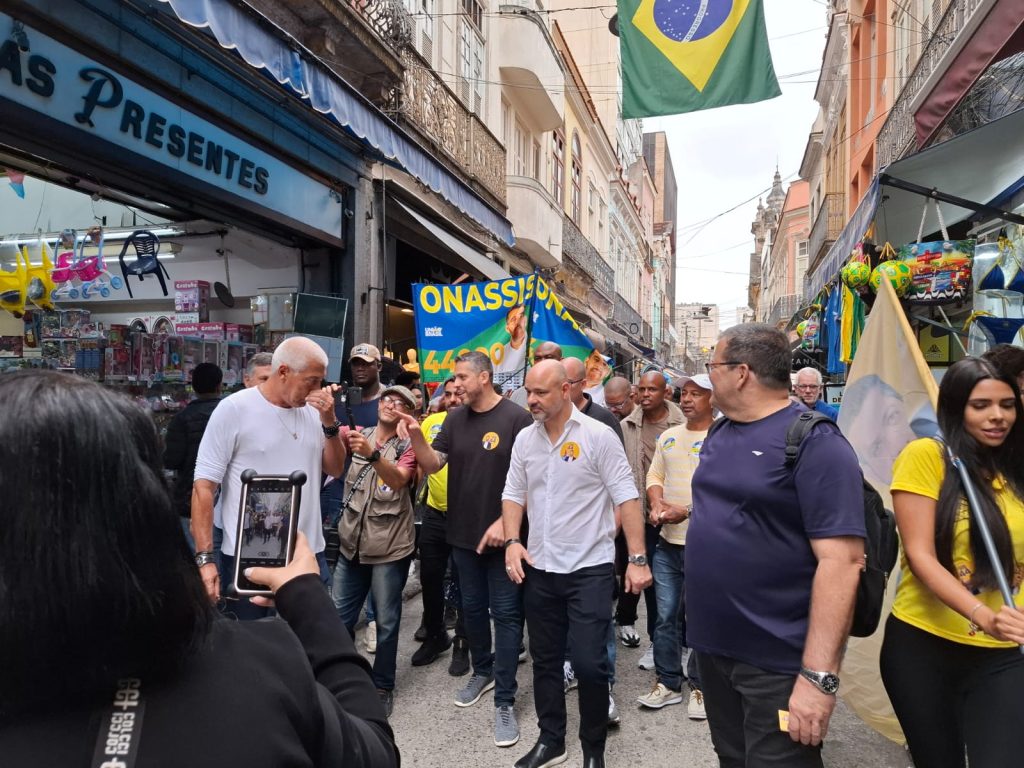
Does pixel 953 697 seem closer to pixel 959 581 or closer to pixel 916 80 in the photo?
pixel 959 581

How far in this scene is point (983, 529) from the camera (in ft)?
7.17

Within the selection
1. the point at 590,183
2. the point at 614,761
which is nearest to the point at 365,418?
the point at 614,761

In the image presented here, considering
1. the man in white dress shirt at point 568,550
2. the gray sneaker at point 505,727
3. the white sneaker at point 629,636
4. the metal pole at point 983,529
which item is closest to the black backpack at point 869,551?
the metal pole at point 983,529

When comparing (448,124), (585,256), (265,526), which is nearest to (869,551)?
(265,526)

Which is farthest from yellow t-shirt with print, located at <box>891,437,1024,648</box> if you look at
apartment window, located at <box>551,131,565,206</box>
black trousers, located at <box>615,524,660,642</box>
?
apartment window, located at <box>551,131,565,206</box>

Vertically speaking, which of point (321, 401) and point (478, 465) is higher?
point (321, 401)

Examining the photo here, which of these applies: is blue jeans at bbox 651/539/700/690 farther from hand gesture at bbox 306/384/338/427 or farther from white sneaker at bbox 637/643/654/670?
hand gesture at bbox 306/384/338/427

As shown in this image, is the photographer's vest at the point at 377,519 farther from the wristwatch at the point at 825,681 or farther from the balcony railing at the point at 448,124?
the balcony railing at the point at 448,124

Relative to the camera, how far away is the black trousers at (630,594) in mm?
4613

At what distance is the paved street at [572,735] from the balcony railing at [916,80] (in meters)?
6.33

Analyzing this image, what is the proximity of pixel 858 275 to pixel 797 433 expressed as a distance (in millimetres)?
4410

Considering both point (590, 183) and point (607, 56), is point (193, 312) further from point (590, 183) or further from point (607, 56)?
point (607, 56)

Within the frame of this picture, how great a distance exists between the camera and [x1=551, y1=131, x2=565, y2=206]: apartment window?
59.6 ft

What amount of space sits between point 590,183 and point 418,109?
15.4 m
